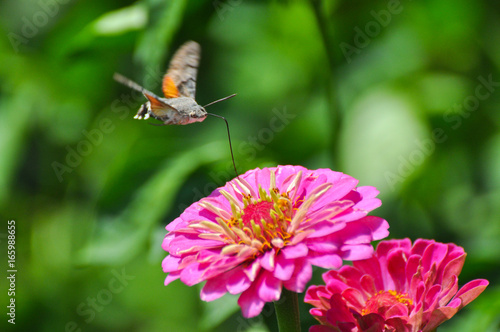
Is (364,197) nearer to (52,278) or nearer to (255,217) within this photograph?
(255,217)

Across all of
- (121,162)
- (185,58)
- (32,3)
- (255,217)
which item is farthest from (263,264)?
(32,3)
